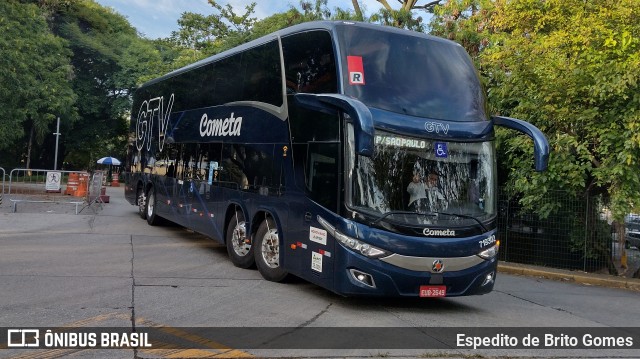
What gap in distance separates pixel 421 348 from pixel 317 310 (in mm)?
1824

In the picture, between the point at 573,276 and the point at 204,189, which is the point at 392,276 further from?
the point at 573,276

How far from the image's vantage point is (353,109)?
22.1 ft

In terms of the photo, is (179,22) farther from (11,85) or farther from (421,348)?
(421,348)

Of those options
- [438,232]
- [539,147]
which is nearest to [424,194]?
[438,232]

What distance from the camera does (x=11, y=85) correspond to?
81.0ft

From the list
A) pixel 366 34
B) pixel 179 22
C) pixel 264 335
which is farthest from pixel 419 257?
pixel 179 22

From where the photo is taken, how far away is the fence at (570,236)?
13.7m

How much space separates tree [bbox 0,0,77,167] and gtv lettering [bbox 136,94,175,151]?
900cm

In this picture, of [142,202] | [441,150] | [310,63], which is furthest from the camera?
[142,202]

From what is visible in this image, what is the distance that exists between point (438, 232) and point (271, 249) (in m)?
2.92

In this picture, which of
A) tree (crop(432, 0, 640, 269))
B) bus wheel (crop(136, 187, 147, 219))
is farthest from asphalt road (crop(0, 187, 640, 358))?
bus wheel (crop(136, 187, 147, 219))

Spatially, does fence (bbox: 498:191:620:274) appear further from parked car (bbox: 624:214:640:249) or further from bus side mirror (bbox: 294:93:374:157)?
bus side mirror (bbox: 294:93:374:157)

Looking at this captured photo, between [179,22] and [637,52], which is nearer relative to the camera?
[637,52]

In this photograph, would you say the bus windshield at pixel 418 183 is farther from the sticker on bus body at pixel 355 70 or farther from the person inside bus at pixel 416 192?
the sticker on bus body at pixel 355 70
